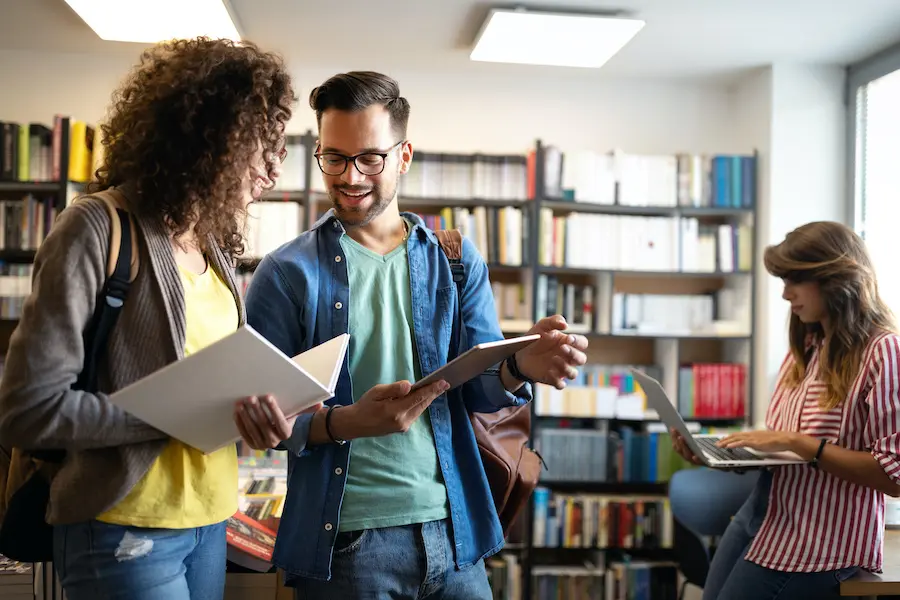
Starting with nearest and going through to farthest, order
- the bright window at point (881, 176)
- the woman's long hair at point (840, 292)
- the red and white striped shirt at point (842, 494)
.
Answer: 1. the red and white striped shirt at point (842, 494)
2. the woman's long hair at point (840, 292)
3. the bright window at point (881, 176)

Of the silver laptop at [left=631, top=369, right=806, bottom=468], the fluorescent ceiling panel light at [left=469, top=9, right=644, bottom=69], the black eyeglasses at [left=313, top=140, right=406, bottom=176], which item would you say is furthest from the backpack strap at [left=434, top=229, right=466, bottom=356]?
the fluorescent ceiling panel light at [left=469, top=9, right=644, bottom=69]

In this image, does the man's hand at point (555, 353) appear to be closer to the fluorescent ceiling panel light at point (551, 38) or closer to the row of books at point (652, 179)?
the fluorescent ceiling panel light at point (551, 38)

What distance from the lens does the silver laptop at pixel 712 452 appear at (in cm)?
207

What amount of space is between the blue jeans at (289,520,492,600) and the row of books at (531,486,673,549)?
8.95 feet

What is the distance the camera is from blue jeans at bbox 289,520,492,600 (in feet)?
4.36

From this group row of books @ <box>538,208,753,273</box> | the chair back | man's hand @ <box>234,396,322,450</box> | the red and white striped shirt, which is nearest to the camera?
man's hand @ <box>234,396,322,450</box>

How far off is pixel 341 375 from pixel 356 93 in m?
0.57

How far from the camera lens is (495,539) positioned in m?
1.49

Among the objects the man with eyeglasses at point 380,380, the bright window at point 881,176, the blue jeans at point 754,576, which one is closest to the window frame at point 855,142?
the bright window at point 881,176

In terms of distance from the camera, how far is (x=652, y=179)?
162 inches

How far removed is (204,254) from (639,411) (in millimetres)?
3200

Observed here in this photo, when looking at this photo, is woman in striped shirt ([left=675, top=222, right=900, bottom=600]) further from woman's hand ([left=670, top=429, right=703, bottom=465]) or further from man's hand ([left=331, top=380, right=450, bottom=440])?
man's hand ([left=331, top=380, right=450, bottom=440])

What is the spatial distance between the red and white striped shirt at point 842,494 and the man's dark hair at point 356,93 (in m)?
1.45

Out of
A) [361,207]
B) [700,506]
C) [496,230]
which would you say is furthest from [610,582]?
[361,207]
